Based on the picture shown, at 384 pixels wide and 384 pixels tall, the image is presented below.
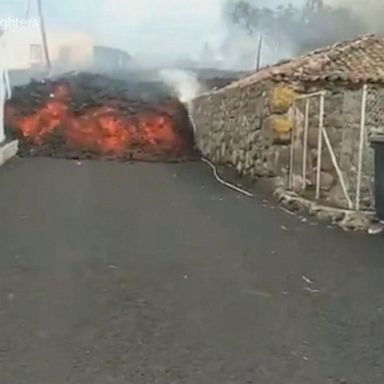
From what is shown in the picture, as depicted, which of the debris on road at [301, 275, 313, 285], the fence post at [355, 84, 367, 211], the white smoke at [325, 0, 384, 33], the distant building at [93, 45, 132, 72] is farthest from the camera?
the distant building at [93, 45, 132, 72]

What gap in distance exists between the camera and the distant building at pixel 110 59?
1623 centimetres

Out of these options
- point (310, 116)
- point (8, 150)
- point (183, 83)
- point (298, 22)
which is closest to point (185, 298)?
point (310, 116)

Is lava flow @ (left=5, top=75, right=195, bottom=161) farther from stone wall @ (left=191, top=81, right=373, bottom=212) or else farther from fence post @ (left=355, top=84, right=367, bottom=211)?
fence post @ (left=355, top=84, right=367, bottom=211)

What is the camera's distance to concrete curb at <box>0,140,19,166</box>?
12.5 metres

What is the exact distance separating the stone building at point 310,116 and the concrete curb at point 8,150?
4.05 meters

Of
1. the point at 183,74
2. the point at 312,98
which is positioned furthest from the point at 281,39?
the point at 312,98

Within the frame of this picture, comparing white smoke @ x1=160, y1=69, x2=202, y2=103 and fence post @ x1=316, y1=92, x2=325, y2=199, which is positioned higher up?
fence post @ x1=316, y1=92, x2=325, y2=199

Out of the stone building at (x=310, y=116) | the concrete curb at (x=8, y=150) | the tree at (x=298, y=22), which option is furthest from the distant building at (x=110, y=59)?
the stone building at (x=310, y=116)

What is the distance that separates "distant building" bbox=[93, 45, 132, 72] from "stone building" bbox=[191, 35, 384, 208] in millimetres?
5860

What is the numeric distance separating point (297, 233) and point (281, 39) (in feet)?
36.5

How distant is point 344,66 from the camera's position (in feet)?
30.2

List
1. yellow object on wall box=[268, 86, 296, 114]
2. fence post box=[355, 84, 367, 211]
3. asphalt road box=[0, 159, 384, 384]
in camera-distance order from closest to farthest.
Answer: asphalt road box=[0, 159, 384, 384] → fence post box=[355, 84, 367, 211] → yellow object on wall box=[268, 86, 296, 114]

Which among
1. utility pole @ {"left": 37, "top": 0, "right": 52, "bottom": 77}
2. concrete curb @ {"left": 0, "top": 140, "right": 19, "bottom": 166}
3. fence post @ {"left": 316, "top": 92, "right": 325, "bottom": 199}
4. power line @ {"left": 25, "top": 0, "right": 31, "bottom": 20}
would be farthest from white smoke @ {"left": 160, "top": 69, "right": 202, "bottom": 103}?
fence post @ {"left": 316, "top": 92, "right": 325, "bottom": 199}

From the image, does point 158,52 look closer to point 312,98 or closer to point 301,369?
point 312,98
